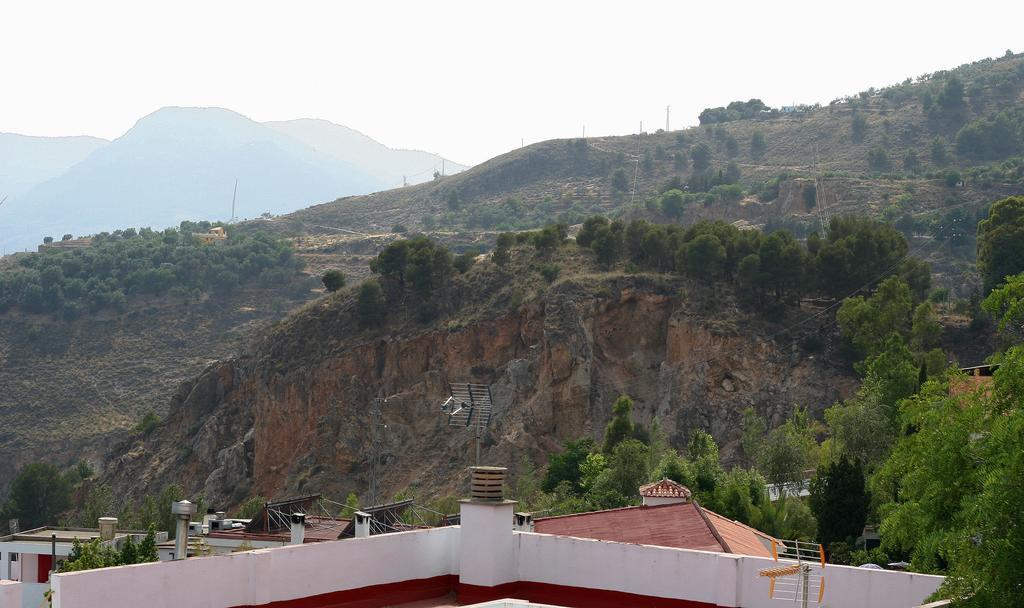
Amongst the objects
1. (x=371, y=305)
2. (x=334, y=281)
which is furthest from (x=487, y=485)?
(x=334, y=281)

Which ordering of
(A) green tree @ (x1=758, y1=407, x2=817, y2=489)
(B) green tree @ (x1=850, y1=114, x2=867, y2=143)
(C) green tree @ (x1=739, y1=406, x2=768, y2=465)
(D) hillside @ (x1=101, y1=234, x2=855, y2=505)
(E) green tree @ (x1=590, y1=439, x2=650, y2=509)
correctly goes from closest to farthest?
1. (E) green tree @ (x1=590, y1=439, x2=650, y2=509)
2. (A) green tree @ (x1=758, y1=407, x2=817, y2=489)
3. (C) green tree @ (x1=739, y1=406, x2=768, y2=465)
4. (D) hillside @ (x1=101, y1=234, x2=855, y2=505)
5. (B) green tree @ (x1=850, y1=114, x2=867, y2=143)

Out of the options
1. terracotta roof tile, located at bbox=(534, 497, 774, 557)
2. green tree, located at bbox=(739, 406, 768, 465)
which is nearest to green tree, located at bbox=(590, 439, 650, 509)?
green tree, located at bbox=(739, 406, 768, 465)

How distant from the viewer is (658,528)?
79.2 ft

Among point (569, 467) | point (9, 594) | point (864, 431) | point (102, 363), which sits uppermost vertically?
point (9, 594)

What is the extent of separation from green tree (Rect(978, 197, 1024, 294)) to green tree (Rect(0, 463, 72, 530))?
4397 cm

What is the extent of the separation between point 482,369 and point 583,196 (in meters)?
55.0

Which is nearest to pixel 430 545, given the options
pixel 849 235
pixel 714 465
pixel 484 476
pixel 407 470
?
pixel 484 476

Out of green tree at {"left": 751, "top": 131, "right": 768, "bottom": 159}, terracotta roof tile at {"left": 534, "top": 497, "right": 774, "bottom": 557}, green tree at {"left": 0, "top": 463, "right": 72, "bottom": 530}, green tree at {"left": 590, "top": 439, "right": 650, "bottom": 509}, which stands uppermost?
green tree at {"left": 751, "top": 131, "right": 768, "bottom": 159}

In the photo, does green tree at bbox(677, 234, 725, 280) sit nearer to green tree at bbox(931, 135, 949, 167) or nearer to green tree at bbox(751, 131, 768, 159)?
green tree at bbox(931, 135, 949, 167)

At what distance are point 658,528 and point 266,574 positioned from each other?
11.8 metres

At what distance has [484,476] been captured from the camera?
1479cm

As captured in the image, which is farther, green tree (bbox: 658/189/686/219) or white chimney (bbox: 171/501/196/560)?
green tree (bbox: 658/189/686/219)

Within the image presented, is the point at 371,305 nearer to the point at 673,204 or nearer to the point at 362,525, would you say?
the point at 673,204

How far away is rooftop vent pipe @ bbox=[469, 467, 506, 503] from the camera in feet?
48.5
